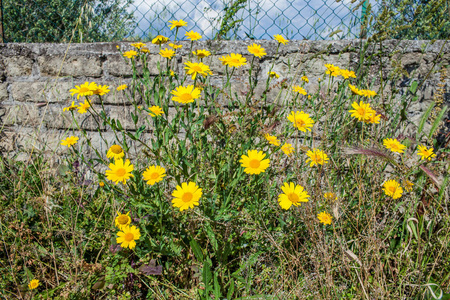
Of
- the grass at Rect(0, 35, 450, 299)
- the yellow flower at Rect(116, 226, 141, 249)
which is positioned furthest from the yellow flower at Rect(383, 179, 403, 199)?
the yellow flower at Rect(116, 226, 141, 249)

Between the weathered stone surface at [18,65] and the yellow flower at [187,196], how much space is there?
236 cm

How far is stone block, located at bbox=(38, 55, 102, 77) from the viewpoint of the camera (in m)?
2.80

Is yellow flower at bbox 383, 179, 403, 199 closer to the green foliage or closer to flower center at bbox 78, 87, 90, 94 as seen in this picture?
flower center at bbox 78, 87, 90, 94

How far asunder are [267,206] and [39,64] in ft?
8.23

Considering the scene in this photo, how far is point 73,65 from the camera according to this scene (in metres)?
2.82

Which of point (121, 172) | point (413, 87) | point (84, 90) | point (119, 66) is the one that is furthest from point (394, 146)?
point (119, 66)

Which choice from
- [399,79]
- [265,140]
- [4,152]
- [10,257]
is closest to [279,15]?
[399,79]

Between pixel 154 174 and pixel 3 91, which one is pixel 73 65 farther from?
pixel 154 174

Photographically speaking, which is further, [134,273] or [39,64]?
[39,64]

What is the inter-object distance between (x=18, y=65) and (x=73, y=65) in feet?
1.81

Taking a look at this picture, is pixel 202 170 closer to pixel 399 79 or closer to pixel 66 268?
pixel 66 268

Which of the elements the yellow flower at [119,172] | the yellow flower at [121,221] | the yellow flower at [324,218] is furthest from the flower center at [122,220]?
the yellow flower at [324,218]

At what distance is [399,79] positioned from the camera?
8.23 feet

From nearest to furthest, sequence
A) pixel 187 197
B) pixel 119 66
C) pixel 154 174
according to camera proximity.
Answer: pixel 187 197 → pixel 154 174 → pixel 119 66
